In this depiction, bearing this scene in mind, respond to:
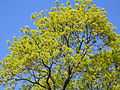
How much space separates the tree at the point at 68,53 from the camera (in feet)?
93.7

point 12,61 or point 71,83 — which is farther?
point 71,83

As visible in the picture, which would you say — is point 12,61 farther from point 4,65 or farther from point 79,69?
point 79,69

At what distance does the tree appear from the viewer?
28547mm

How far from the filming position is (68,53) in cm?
2848

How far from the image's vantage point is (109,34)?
1252 inches

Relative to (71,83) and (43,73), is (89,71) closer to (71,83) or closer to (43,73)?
(71,83)

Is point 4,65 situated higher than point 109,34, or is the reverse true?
point 109,34

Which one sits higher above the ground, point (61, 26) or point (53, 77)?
point (61, 26)

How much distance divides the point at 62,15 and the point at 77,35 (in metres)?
3.25

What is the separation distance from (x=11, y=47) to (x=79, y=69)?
29.5 ft

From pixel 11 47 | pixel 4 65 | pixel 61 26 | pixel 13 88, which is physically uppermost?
pixel 61 26

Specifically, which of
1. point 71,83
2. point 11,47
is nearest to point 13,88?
point 11,47

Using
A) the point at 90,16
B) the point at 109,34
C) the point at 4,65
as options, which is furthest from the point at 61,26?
the point at 4,65

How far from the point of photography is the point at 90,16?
31281mm
